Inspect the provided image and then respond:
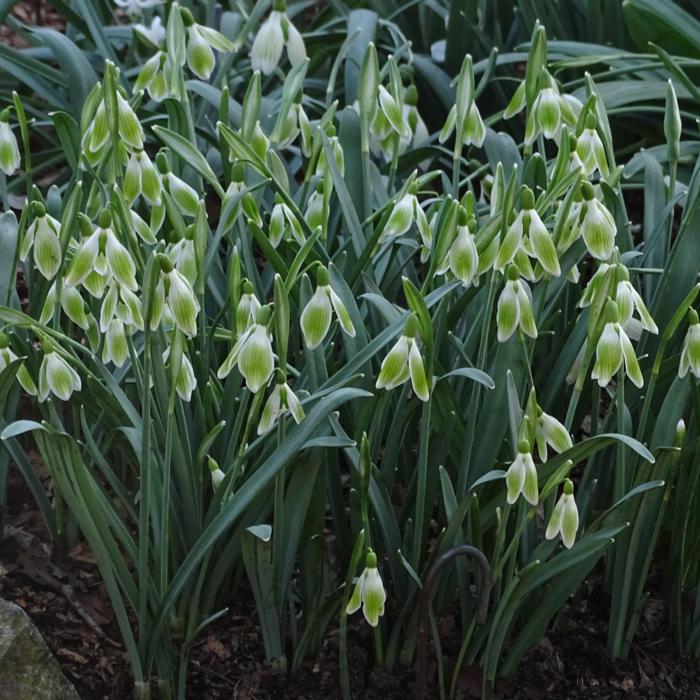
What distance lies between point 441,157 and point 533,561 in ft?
5.51

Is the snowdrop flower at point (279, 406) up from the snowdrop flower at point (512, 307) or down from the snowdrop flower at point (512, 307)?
down

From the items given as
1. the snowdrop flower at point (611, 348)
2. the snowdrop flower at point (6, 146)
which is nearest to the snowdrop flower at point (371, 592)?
the snowdrop flower at point (611, 348)

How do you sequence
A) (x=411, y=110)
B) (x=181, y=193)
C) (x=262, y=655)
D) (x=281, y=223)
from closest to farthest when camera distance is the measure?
1. (x=181, y=193)
2. (x=281, y=223)
3. (x=262, y=655)
4. (x=411, y=110)

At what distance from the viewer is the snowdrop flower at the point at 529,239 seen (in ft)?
5.55

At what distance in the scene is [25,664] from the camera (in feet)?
6.43

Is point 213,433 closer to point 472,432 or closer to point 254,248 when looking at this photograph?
point 472,432

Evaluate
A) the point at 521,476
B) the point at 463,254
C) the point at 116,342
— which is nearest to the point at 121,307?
the point at 116,342

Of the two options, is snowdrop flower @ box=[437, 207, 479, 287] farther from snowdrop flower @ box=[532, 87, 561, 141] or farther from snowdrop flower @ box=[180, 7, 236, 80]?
snowdrop flower @ box=[180, 7, 236, 80]

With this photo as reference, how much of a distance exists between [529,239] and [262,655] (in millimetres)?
974

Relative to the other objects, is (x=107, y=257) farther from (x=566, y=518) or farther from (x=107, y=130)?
(x=566, y=518)

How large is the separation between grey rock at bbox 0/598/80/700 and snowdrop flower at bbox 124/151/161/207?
2.51 feet

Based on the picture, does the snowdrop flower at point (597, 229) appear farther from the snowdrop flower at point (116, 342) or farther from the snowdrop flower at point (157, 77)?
the snowdrop flower at point (157, 77)

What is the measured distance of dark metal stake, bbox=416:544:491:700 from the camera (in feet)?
5.82

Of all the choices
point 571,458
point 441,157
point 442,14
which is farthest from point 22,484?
point 442,14
